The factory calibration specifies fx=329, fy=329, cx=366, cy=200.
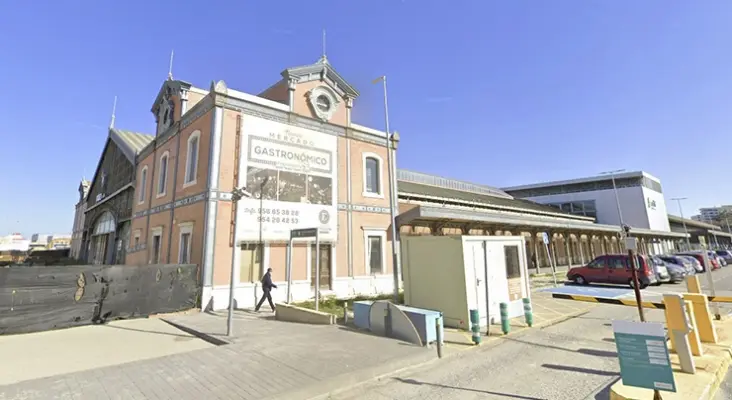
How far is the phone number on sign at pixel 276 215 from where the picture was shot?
14.7 meters

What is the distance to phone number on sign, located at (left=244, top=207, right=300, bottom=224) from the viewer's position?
48.1 ft

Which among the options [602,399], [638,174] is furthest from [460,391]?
[638,174]

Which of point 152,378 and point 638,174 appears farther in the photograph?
point 638,174

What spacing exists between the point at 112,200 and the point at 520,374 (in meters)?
34.3

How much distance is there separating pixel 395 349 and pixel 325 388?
2.43 meters

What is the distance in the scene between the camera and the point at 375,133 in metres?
20.3

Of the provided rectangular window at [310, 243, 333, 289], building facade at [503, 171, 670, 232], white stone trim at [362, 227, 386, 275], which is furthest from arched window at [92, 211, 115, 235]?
building facade at [503, 171, 670, 232]

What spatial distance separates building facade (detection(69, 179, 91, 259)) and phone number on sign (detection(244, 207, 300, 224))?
1486 inches

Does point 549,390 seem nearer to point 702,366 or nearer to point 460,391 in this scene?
point 460,391

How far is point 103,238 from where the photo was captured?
31.0m

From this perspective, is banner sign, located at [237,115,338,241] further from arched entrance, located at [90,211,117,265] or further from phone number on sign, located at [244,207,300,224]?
arched entrance, located at [90,211,117,265]

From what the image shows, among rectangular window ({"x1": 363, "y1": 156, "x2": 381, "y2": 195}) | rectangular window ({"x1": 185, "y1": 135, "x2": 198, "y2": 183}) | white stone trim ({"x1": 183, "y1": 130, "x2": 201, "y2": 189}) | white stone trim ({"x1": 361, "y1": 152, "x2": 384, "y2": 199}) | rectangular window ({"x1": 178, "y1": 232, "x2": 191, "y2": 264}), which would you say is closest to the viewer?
rectangular window ({"x1": 178, "y1": 232, "x2": 191, "y2": 264})

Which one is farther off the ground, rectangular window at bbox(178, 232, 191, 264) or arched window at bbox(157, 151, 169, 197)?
arched window at bbox(157, 151, 169, 197)

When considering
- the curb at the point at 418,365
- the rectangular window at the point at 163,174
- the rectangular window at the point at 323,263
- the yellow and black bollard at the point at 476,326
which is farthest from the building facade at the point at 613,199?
the rectangular window at the point at 163,174
